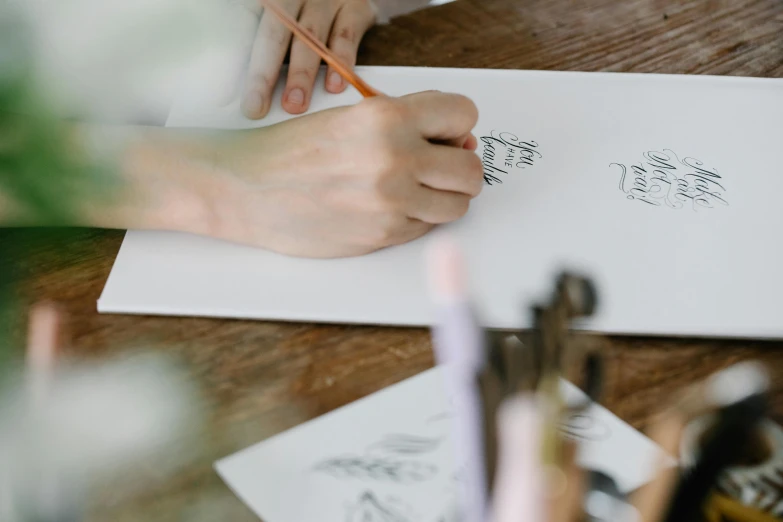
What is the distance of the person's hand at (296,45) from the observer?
2.62 feet

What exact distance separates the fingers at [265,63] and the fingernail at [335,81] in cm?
5

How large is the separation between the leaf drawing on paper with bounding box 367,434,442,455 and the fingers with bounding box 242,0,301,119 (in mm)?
401

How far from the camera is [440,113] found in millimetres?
632

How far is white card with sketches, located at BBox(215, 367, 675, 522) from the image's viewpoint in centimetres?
45

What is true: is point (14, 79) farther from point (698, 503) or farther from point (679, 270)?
point (679, 270)

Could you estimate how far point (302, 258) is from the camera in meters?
0.63

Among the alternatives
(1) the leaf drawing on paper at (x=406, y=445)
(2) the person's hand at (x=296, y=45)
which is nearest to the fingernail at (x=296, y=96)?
(2) the person's hand at (x=296, y=45)

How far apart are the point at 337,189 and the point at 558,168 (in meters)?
0.20

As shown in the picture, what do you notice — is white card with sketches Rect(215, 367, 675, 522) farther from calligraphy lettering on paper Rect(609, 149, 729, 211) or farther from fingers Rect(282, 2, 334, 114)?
fingers Rect(282, 2, 334, 114)

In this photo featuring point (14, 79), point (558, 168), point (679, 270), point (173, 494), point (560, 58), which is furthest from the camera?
point (560, 58)

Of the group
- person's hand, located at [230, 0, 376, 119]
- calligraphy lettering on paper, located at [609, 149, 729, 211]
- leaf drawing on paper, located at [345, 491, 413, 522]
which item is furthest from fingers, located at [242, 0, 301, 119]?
leaf drawing on paper, located at [345, 491, 413, 522]

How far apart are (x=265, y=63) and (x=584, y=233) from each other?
0.37 m

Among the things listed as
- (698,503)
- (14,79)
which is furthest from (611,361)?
(14,79)

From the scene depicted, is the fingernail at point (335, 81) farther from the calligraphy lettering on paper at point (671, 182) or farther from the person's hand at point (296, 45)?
the calligraphy lettering on paper at point (671, 182)
